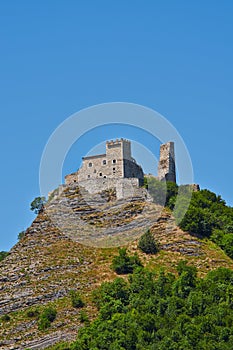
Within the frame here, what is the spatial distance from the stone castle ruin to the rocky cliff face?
174 cm

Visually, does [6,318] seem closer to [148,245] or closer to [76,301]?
[76,301]

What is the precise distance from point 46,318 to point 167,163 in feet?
148

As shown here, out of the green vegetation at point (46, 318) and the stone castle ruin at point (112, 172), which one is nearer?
the green vegetation at point (46, 318)

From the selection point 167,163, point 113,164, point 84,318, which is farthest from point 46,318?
point 167,163

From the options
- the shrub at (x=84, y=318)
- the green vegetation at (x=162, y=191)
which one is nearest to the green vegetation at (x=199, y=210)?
the green vegetation at (x=162, y=191)

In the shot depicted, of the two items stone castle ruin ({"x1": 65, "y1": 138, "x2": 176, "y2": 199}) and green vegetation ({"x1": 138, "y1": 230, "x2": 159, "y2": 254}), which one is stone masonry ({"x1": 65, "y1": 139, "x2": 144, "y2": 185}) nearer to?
stone castle ruin ({"x1": 65, "y1": 138, "x2": 176, "y2": 199})

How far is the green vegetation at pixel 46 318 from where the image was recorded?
109 metres

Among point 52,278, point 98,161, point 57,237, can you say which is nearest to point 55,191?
point 98,161

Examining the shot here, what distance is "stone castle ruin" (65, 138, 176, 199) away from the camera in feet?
442

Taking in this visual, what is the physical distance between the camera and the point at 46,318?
11031 centimetres

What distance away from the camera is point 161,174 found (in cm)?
14850

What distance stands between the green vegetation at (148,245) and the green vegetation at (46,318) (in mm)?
14511

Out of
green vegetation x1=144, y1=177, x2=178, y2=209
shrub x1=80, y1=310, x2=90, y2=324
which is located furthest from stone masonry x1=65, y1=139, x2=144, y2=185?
shrub x1=80, y1=310, x2=90, y2=324

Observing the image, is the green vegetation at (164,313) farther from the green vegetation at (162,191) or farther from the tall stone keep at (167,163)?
the tall stone keep at (167,163)
